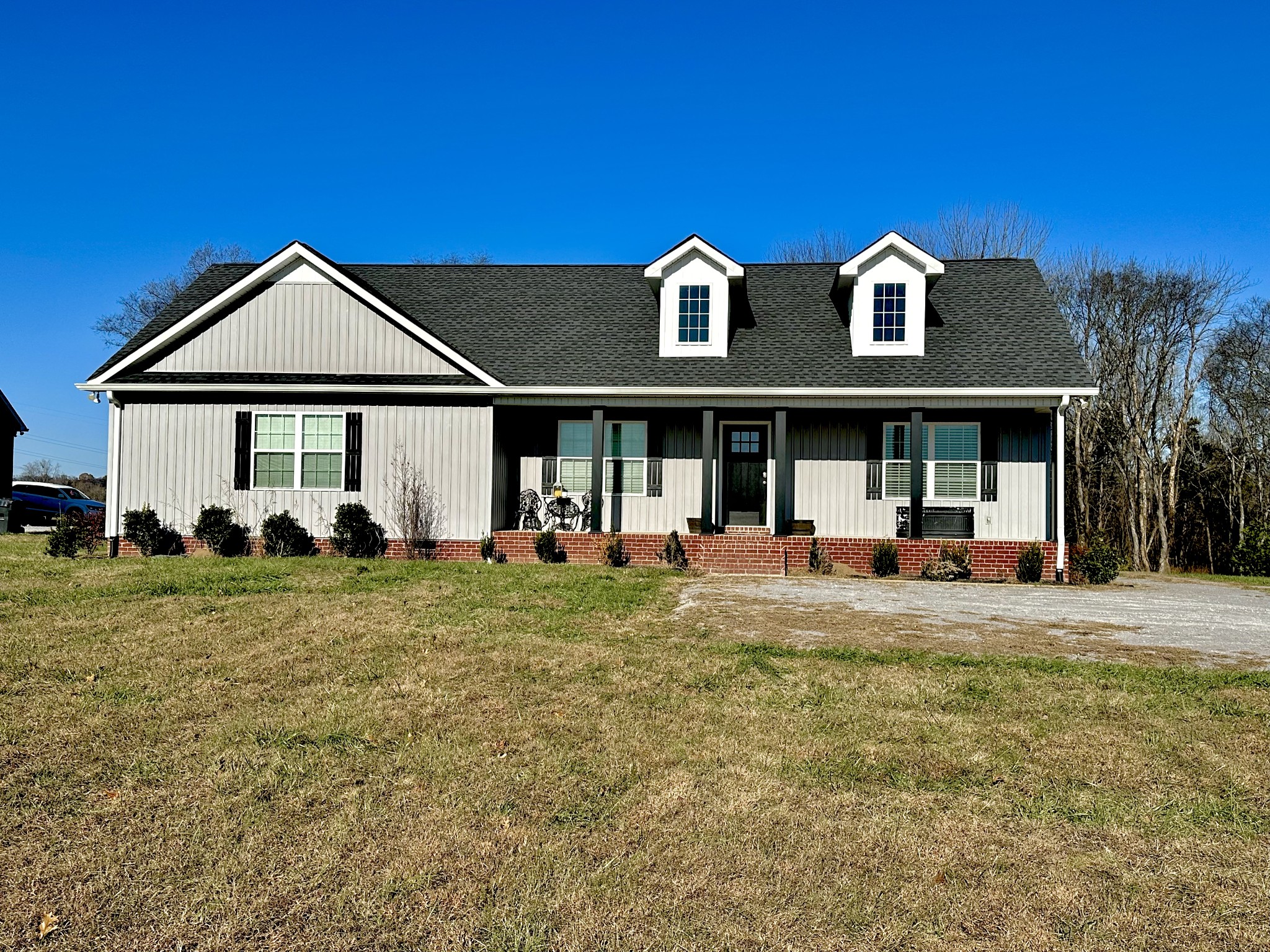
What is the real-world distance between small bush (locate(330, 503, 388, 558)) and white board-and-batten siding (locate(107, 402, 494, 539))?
1.34 feet

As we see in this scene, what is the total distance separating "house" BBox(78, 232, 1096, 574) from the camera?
15.8m

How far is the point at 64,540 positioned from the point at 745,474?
1201 centimetres

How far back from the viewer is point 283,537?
1532cm

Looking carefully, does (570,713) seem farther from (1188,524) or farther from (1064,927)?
(1188,524)

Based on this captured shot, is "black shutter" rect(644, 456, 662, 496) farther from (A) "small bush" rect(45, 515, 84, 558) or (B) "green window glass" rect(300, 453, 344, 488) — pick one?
(A) "small bush" rect(45, 515, 84, 558)

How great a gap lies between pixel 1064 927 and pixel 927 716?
2.42 m

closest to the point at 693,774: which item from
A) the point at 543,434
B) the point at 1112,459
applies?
the point at 543,434

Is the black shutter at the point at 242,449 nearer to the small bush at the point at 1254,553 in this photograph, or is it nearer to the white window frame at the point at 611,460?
the white window frame at the point at 611,460

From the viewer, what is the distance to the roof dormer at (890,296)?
1666 centimetres

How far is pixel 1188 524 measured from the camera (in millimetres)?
28969

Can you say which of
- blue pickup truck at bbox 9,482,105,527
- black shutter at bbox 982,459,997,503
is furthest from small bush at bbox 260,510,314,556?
blue pickup truck at bbox 9,482,105,527

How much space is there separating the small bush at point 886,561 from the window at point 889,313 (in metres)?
4.41

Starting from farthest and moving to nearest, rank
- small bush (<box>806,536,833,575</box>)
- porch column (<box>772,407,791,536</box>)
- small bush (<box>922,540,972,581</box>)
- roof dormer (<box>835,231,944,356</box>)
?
roof dormer (<box>835,231,944,356</box>)
porch column (<box>772,407,791,536</box>)
small bush (<box>806,536,833,575</box>)
small bush (<box>922,540,972,581</box>)

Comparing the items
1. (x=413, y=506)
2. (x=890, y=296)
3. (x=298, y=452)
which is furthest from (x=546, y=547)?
(x=890, y=296)
